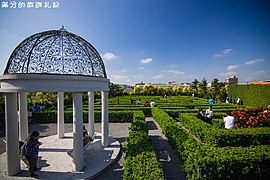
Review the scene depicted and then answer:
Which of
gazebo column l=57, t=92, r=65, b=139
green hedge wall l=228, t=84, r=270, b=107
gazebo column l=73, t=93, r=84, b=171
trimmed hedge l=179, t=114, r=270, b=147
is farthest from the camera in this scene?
green hedge wall l=228, t=84, r=270, b=107

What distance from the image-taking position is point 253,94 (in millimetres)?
24156

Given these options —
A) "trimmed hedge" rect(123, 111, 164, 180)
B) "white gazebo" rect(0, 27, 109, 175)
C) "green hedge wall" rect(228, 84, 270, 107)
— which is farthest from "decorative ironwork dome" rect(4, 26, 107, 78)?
"green hedge wall" rect(228, 84, 270, 107)

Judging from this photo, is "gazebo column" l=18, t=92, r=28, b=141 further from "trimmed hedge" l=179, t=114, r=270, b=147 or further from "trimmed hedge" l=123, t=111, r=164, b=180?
"trimmed hedge" l=179, t=114, r=270, b=147

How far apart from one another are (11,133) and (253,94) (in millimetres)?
28880

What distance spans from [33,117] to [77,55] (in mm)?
11900

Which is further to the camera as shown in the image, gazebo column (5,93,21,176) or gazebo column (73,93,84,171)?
gazebo column (73,93,84,171)

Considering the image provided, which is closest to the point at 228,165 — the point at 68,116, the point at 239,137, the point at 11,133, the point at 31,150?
the point at 239,137

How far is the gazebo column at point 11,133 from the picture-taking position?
555 cm

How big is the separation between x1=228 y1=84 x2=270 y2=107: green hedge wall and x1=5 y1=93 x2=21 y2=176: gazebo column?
26512 millimetres

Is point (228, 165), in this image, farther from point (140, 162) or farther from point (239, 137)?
point (239, 137)

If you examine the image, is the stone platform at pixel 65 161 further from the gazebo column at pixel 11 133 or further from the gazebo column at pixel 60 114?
the gazebo column at pixel 60 114

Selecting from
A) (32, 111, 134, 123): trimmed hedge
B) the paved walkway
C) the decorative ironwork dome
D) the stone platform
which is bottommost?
the paved walkway

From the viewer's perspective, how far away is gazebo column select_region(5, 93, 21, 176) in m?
5.55

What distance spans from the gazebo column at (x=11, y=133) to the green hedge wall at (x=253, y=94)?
1044 inches
